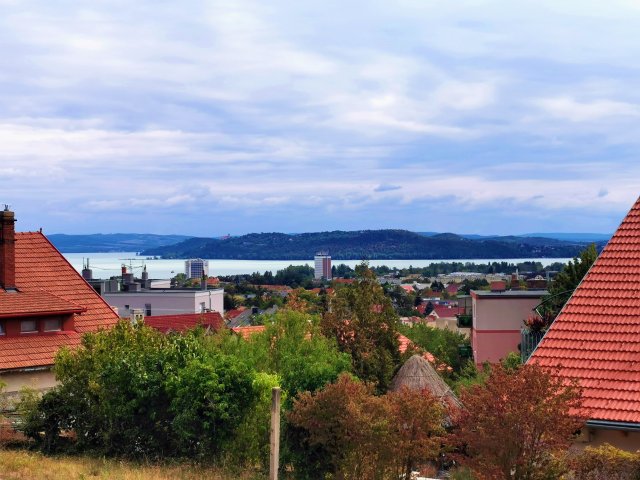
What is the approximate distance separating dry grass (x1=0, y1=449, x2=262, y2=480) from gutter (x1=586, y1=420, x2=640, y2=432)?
7.03 metres

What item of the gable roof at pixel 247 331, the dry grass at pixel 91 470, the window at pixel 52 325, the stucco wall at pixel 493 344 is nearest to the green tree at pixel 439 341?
the stucco wall at pixel 493 344

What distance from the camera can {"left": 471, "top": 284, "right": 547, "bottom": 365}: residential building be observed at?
59.0 metres

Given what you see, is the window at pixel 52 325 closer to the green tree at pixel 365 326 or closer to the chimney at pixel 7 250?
the chimney at pixel 7 250

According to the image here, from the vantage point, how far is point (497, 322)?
59.9 meters

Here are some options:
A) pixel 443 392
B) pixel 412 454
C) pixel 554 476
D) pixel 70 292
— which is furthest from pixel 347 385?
pixel 70 292

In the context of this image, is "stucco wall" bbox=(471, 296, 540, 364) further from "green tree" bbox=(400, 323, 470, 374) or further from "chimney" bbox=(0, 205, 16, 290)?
"chimney" bbox=(0, 205, 16, 290)

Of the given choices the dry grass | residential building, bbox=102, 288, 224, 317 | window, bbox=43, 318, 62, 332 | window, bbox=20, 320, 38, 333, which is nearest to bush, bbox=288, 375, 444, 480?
the dry grass

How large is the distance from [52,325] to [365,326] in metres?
12.6

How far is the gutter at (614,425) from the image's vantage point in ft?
51.7

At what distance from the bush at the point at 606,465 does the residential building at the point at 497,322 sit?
45271mm

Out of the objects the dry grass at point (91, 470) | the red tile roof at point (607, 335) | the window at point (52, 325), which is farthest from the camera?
the window at point (52, 325)

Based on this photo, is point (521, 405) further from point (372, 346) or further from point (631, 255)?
point (372, 346)

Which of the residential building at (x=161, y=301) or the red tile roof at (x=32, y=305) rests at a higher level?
the red tile roof at (x=32, y=305)

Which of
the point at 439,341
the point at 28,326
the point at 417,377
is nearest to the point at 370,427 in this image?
the point at 417,377
